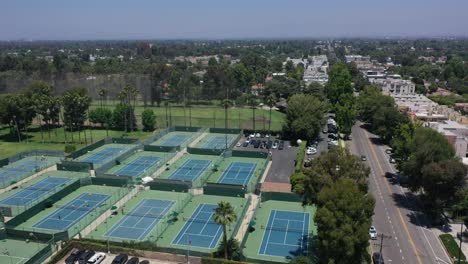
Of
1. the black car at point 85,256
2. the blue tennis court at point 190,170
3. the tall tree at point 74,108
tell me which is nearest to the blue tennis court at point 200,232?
the black car at point 85,256

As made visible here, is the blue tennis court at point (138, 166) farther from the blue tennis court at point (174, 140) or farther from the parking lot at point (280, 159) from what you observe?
the parking lot at point (280, 159)

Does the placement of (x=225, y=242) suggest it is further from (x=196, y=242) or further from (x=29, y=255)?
(x=29, y=255)

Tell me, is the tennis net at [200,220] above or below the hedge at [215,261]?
below

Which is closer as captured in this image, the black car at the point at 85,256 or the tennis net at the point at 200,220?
the black car at the point at 85,256

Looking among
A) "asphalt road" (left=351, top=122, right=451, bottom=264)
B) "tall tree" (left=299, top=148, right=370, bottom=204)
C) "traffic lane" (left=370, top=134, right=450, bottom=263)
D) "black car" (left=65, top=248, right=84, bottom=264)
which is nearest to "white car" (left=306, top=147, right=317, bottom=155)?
"asphalt road" (left=351, top=122, right=451, bottom=264)

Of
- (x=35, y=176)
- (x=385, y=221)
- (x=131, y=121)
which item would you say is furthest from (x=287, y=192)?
(x=131, y=121)

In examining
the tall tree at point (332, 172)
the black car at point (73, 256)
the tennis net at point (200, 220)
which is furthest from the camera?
the tennis net at point (200, 220)

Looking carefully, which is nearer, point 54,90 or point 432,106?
point 432,106
